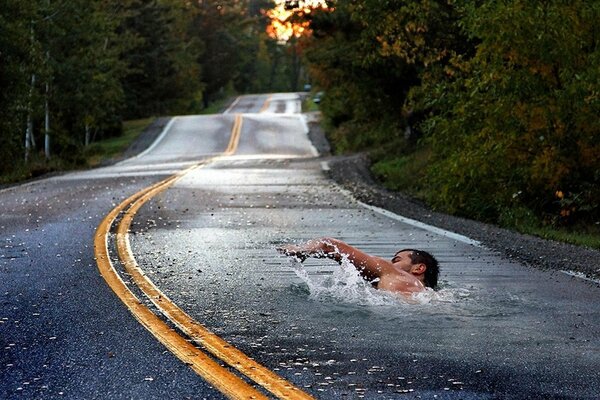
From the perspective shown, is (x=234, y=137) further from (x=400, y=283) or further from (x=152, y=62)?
(x=400, y=283)

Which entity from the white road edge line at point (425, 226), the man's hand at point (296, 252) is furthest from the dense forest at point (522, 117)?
the man's hand at point (296, 252)

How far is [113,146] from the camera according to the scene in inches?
2180

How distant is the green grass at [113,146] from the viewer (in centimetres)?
4883

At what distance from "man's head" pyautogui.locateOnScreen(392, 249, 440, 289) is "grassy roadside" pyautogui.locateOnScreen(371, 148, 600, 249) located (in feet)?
17.6

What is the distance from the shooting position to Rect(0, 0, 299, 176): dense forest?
37156mm

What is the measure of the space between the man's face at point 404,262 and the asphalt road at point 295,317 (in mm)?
330

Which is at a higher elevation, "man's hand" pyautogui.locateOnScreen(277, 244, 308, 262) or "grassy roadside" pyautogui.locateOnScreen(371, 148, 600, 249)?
"man's hand" pyautogui.locateOnScreen(277, 244, 308, 262)

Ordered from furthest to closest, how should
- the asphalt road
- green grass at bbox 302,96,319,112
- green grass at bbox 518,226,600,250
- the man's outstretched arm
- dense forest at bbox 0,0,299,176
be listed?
green grass at bbox 302,96,319,112 < dense forest at bbox 0,0,299,176 < green grass at bbox 518,226,600,250 < the man's outstretched arm < the asphalt road

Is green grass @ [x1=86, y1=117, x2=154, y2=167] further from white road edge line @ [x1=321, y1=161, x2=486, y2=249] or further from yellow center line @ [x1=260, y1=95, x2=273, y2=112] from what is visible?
white road edge line @ [x1=321, y1=161, x2=486, y2=249]

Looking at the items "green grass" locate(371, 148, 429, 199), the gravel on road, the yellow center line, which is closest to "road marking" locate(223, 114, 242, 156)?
"green grass" locate(371, 148, 429, 199)

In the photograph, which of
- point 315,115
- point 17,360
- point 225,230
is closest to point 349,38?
point 225,230

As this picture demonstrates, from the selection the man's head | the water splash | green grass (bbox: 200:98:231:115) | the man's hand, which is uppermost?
the man's hand

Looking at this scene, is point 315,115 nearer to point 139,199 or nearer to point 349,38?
point 349,38

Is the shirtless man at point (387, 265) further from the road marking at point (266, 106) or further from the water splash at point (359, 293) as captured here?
the road marking at point (266, 106)
